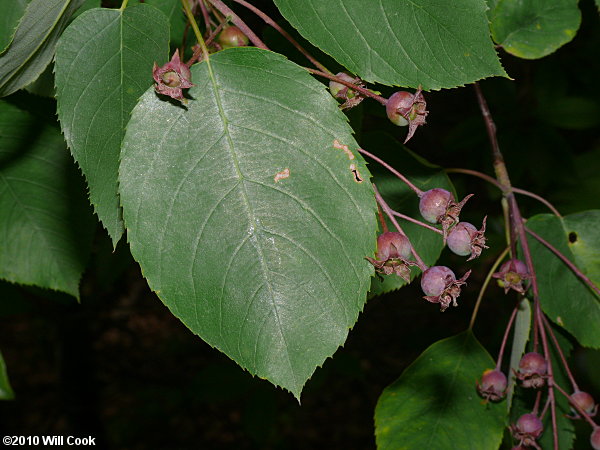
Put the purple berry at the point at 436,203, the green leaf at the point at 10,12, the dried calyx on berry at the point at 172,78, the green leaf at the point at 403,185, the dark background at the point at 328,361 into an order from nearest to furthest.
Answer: the dried calyx on berry at the point at 172,78
the purple berry at the point at 436,203
the green leaf at the point at 10,12
the green leaf at the point at 403,185
the dark background at the point at 328,361

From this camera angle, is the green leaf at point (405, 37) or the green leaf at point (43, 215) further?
the green leaf at point (43, 215)

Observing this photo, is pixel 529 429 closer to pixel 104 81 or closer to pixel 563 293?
pixel 563 293

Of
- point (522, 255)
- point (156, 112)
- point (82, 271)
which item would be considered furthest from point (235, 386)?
point (156, 112)

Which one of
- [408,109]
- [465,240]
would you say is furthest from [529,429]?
[408,109]

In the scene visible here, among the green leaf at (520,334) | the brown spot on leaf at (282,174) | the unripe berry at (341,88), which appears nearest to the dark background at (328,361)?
the green leaf at (520,334)

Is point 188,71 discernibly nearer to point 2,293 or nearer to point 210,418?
point 2,293

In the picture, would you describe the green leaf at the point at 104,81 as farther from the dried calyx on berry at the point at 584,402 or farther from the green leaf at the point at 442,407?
the dried calyx on berry at the point at 584,402
